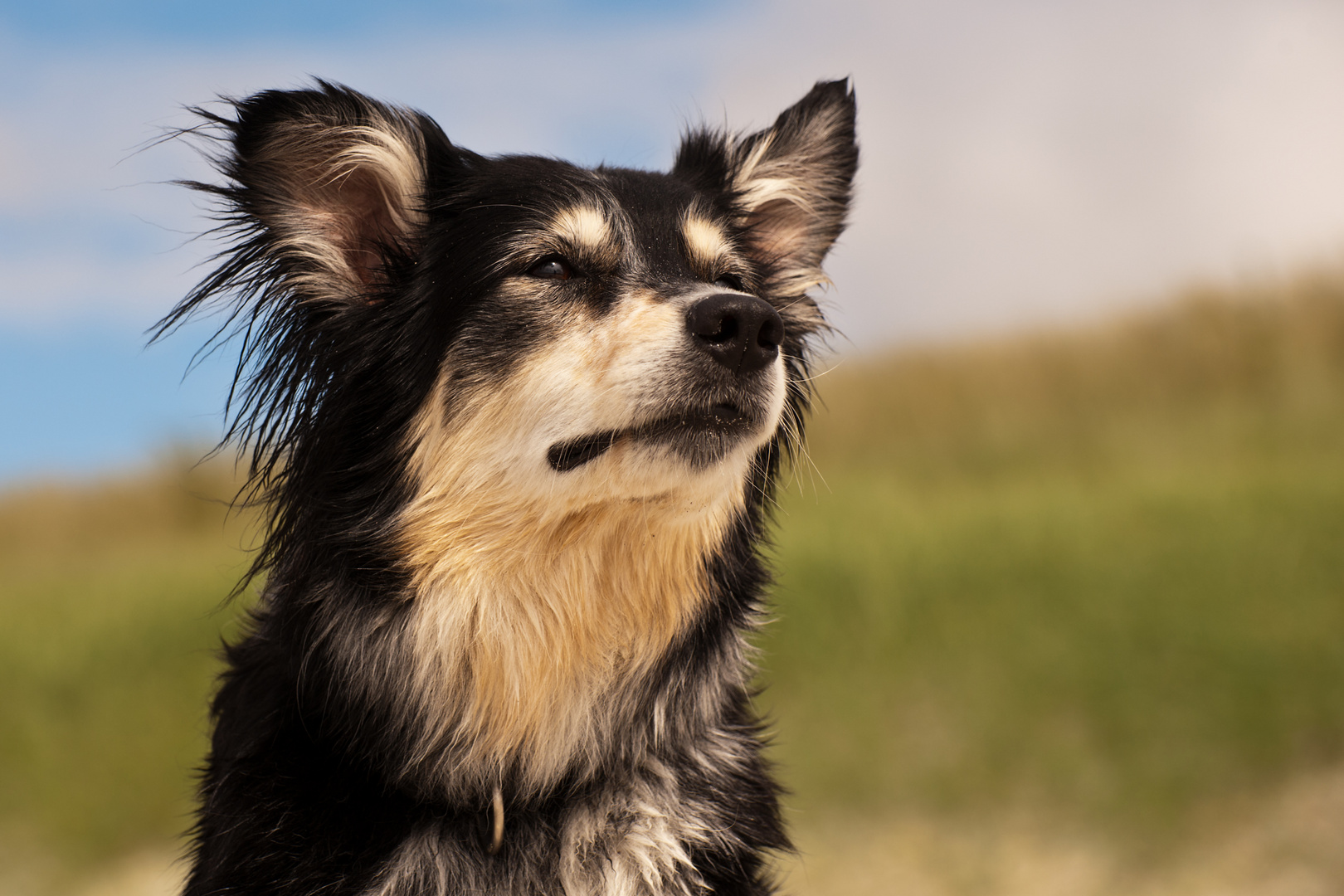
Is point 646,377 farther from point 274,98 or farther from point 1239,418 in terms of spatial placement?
point 1239,418

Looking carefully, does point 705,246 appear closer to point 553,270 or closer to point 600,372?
point 553,270

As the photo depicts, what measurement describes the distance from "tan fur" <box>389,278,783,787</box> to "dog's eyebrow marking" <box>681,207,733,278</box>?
35 cm

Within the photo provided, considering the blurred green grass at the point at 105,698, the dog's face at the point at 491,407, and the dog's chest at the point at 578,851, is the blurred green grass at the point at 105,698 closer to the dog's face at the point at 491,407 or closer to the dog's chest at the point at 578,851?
the dog's face at the point at 491,407

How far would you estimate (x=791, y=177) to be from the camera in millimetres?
3574

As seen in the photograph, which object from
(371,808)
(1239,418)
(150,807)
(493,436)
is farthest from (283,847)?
(1239,418)

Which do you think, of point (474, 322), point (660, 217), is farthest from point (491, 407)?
point (660, 217)

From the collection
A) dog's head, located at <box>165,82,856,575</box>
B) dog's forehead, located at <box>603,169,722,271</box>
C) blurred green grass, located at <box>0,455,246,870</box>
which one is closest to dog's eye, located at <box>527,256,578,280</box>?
dog's head, located at <box>165,82,856,575</box>

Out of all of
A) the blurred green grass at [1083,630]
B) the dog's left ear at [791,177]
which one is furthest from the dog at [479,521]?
the blurred green grass at [1083,630]

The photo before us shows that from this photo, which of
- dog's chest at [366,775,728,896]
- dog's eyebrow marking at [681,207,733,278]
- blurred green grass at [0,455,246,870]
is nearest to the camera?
dog's chest at [366,775,728,896]

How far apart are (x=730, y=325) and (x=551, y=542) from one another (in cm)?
73

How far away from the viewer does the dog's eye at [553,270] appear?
9.34 feet

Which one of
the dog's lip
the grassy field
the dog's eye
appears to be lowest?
the grassy field

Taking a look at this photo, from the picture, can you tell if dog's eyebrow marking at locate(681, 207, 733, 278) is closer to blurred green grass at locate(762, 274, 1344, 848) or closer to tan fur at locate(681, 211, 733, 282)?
tan fur at locate(681, 211, 733, 282)

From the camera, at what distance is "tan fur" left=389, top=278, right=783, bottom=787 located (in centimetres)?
261
